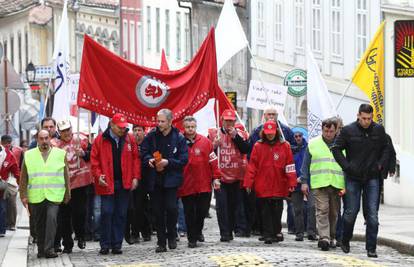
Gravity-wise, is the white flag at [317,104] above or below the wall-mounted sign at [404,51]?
below

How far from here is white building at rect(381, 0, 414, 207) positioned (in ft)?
123

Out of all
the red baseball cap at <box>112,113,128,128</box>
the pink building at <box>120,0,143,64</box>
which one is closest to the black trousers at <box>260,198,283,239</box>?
the red baseball cap at <box>112,113,128,128</box>

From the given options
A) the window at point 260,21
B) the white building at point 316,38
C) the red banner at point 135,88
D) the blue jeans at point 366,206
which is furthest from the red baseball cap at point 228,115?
the window at point 260,21

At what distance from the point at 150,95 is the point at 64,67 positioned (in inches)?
206

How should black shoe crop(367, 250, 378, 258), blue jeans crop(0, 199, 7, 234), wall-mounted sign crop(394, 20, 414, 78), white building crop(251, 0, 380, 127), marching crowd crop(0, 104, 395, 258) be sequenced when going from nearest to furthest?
black shoe crop(367, 250, 378, 258) → marching crowd crop(0, 104, 395, 258) → wall-mounted sign crop(394, 20, 414, 78) → blue jeans crop(0, 199, 7, 234) → white building crop(251, 0, 380, 127)

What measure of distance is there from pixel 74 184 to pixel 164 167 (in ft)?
4.34

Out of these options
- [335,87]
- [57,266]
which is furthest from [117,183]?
[335,87]

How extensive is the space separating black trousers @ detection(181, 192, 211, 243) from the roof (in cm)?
7664

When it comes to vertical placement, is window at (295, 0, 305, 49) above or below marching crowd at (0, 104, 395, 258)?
above

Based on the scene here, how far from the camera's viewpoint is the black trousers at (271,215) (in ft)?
70.8

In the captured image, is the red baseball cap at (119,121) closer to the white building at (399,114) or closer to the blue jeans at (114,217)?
the blue jeans at (114,217)

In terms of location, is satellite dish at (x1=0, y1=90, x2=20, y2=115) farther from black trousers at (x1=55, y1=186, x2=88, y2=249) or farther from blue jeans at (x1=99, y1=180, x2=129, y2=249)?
blue jeans at (x1=99, y1=180, x2=129, y2=249)

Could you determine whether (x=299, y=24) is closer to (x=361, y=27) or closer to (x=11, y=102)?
(x=361, y=27)

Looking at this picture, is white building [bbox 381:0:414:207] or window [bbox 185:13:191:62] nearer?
white building [bbox 381:0:414:207]
